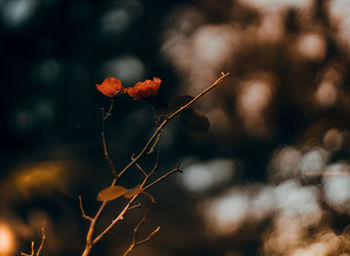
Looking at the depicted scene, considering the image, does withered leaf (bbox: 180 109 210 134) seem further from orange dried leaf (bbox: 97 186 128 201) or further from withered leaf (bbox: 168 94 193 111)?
orange dried leaf (bbox: 97 186 128 201)

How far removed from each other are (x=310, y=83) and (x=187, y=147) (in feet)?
1.38

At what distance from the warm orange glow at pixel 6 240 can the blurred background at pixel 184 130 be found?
0.04 metres

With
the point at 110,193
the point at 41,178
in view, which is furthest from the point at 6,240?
the point at 110,193

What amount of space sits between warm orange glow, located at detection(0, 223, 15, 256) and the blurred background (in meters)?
0.04

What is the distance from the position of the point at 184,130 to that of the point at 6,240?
52 centimetres

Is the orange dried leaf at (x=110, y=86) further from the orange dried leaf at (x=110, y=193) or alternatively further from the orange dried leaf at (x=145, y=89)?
the orange dried leaf at (x=110, y=193)

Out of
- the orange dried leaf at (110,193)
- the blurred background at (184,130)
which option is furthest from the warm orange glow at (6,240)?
the orange dried leaf at (110,193)

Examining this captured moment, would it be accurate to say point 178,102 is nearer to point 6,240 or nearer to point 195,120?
point 195,120

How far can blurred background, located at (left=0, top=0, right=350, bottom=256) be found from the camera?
735 millimetres

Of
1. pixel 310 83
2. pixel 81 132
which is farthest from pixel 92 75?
pixel 310 83

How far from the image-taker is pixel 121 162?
30.2 inches

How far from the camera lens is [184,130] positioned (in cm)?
74

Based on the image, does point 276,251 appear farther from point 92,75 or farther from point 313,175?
point 92,75

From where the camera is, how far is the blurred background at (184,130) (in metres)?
0.73
